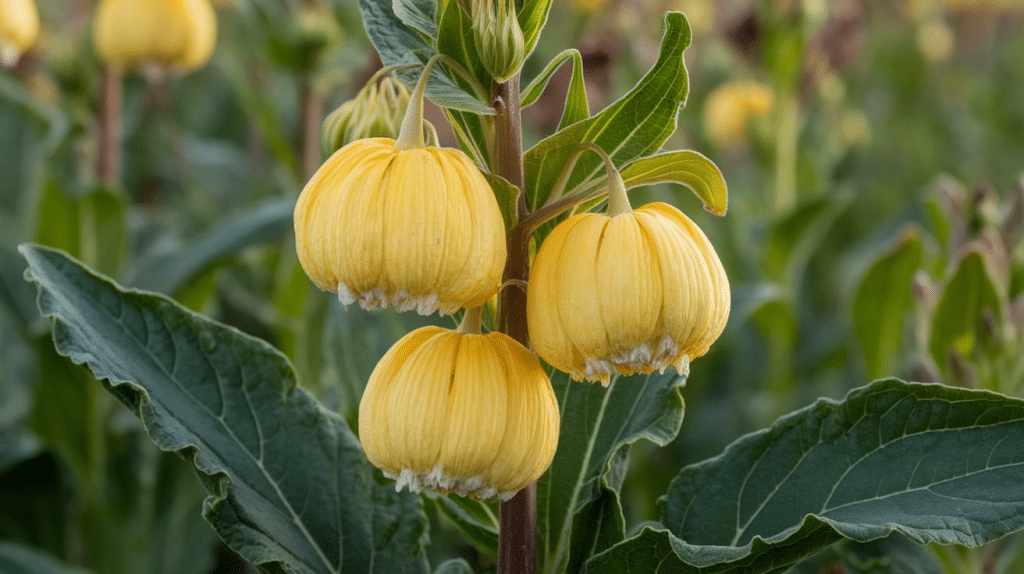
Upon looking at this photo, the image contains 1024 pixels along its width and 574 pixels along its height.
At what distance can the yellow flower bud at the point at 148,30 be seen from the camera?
6.86 ft

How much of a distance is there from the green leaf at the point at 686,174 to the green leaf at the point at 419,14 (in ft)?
0.69

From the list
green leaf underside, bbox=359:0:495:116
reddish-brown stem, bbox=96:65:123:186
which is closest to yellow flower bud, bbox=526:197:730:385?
green leaf underside, bbox=359:0:495:116

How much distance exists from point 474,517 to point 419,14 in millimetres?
508

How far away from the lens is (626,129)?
0.84m

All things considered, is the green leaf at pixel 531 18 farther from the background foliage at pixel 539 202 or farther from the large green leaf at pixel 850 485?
the large green leaf at pixel 850 485

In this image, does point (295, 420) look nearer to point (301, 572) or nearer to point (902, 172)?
point (301, 572)

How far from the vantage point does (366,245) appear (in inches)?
26.9

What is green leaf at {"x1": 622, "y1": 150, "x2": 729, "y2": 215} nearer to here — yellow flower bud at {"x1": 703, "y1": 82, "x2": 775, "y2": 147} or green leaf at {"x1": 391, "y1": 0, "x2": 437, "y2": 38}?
green leaf at {"x1": 391, "y1": 0, "x2": 437, "y2": 38}

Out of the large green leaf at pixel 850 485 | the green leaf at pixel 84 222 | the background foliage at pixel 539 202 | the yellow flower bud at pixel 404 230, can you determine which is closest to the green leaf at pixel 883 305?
the background foliage at pixel 539 202

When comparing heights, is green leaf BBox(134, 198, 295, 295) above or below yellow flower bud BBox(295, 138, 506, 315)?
below

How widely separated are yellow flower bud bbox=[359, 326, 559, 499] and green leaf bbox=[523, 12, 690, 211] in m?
0.17

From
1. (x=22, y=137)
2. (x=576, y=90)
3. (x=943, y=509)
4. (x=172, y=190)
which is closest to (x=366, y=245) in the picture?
(x=576, y=90)

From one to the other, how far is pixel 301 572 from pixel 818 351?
211cm

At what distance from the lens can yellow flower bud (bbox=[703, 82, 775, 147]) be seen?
9.68 ft
